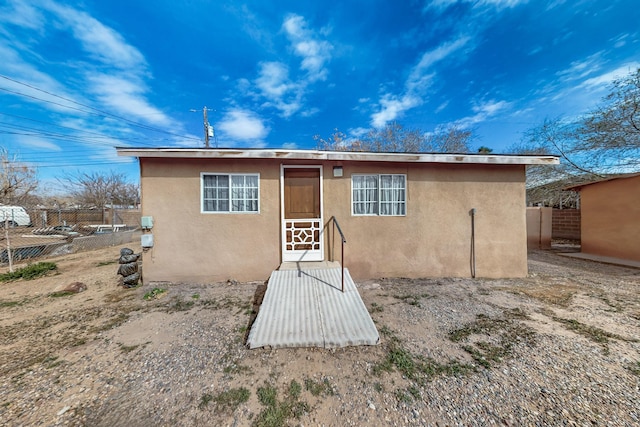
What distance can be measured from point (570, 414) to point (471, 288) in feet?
9.17

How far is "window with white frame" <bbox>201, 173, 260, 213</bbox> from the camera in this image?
4469mm

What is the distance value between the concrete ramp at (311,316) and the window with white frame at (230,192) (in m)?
1.66

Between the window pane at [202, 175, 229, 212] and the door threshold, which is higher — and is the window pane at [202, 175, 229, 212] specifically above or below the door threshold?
above

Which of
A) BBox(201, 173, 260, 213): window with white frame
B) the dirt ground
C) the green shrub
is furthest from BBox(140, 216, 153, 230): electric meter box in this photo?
the green shrub

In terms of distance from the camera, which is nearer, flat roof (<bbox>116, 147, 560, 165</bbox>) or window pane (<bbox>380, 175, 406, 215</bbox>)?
flat roof (<bbox>116, 147, 560, 165</bbox>)

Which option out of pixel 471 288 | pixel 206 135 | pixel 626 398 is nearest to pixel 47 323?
pixel 626 398

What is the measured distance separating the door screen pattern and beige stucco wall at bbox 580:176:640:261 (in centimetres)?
867

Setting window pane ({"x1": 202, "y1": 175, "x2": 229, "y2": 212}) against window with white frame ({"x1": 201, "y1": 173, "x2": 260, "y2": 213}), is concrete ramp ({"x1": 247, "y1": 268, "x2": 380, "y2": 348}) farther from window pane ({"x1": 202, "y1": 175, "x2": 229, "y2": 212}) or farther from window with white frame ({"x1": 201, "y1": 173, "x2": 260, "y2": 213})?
window pane ({"x1": 202, "y1": 175, "x2": 229, "y2": 212})

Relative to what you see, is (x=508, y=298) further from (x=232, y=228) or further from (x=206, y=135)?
(x=206, y=135)

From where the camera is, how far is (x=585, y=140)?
1029 centimetres

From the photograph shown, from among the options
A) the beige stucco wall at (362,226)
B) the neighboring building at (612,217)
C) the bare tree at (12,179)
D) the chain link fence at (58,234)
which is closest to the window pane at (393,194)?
the beige stucco wall at (362,226)

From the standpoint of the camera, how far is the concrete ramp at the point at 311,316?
2479 mm

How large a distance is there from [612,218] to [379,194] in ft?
24.9

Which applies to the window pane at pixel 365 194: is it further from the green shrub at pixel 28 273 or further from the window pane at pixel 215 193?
the green shrub at pixel 28 273
